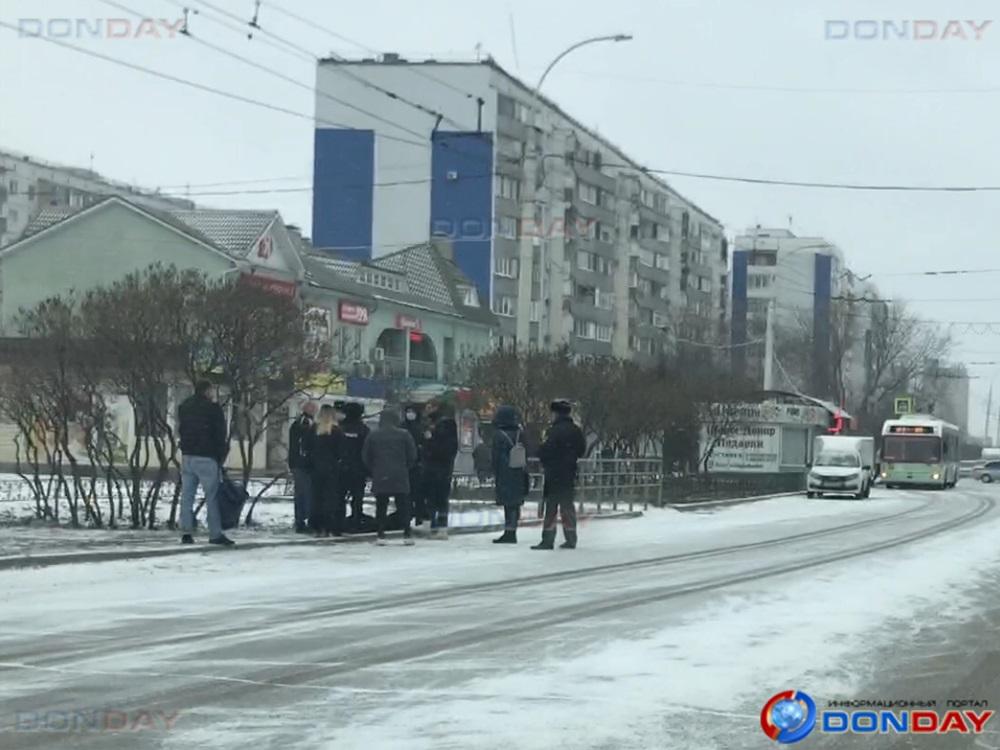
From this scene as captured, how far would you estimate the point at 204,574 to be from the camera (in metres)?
15.0

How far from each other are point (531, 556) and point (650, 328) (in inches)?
3945

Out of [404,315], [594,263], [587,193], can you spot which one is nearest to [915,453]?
[404,315]

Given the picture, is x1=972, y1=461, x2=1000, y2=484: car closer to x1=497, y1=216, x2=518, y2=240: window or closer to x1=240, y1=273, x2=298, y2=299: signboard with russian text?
x1=497, y1=216, x2=518, y2=240: window

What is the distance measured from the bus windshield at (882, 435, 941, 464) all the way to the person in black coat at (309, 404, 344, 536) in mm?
47751

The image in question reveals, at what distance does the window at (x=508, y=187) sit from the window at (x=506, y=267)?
3361 mm

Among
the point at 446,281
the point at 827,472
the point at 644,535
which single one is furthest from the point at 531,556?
the point at 446,281

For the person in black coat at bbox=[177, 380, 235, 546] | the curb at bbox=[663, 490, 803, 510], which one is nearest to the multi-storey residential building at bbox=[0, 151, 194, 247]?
the curb at bbox=[663, 490, 803, 510]

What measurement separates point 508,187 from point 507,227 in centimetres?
232

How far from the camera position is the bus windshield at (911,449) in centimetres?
6431

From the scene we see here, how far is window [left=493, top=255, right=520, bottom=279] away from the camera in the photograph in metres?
90.9

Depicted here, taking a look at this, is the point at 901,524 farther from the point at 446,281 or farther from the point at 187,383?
the point at 446,281

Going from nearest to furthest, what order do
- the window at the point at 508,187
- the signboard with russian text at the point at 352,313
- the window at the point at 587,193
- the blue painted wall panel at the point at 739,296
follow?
the signboard with russian text at the point at 352,313 < the window at the point at 508,187 < the window at the point at 587,193 < the blue painted wall panel at the point at 739,296

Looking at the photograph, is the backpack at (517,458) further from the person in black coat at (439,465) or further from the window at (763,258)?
the window at (763,258)

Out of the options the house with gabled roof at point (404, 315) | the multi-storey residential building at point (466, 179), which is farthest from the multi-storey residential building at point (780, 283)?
the house with gabled roof at point (404, 315)
